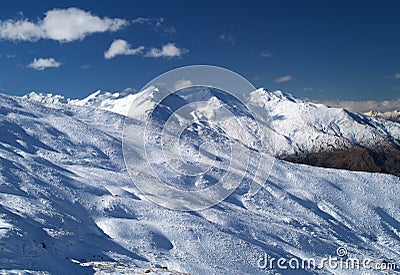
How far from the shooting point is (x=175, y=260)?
39.4 m

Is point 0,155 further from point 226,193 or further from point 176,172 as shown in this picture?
point 226,193

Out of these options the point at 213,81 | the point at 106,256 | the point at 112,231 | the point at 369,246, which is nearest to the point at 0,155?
the point at 112,231

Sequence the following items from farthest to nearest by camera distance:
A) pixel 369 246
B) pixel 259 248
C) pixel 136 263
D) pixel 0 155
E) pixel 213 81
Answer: pixel 369 246 < pixel 0 155 < pixel 259 248 < pixel 136 263 < pixel 213 81

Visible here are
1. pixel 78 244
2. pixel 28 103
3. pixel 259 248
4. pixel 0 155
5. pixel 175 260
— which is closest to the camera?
pixel 78 244

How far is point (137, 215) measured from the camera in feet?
171

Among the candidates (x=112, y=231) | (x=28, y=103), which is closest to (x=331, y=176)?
(x=112, y=231)

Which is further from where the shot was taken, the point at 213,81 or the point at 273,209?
the point at 273,209

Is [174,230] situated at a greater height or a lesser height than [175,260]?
greater

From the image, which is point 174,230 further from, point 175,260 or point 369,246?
point 369,246

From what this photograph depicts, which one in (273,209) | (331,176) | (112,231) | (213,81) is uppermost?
(331,176)

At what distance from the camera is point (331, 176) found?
9750 centimetres

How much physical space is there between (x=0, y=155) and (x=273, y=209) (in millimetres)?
46365

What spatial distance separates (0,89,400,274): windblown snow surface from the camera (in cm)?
3349

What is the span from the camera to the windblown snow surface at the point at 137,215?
3349 centimetres
